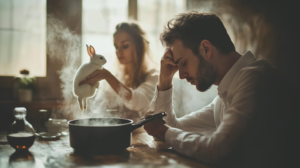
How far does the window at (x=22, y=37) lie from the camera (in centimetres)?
320

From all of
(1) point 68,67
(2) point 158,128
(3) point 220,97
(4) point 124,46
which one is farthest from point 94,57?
(1) point 68,67

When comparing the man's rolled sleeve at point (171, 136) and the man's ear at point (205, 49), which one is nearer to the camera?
the man's rolled sleeve at point (171, 136)

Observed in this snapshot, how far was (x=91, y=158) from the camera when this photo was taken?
3.74 feet

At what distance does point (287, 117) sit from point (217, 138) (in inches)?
15.7

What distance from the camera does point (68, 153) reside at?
123 cm

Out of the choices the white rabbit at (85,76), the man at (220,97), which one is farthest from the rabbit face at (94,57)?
the man at (220,97)

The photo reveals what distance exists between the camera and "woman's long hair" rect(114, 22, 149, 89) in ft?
9.14

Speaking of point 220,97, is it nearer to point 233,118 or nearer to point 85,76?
point 233,118

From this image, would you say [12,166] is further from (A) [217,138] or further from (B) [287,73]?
(B) [287,73]

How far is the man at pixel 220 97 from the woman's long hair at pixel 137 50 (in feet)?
3.06

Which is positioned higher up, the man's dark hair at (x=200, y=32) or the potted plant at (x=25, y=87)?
the man's dark hair at (x=200, y=32)

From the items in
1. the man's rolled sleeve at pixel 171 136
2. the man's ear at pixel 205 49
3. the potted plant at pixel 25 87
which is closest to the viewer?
the man's rolled sleeve at pixel 171 136

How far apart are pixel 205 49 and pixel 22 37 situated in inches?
100.0

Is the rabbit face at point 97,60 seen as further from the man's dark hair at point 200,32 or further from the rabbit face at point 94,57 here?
the man's dark hair at point 200,32
